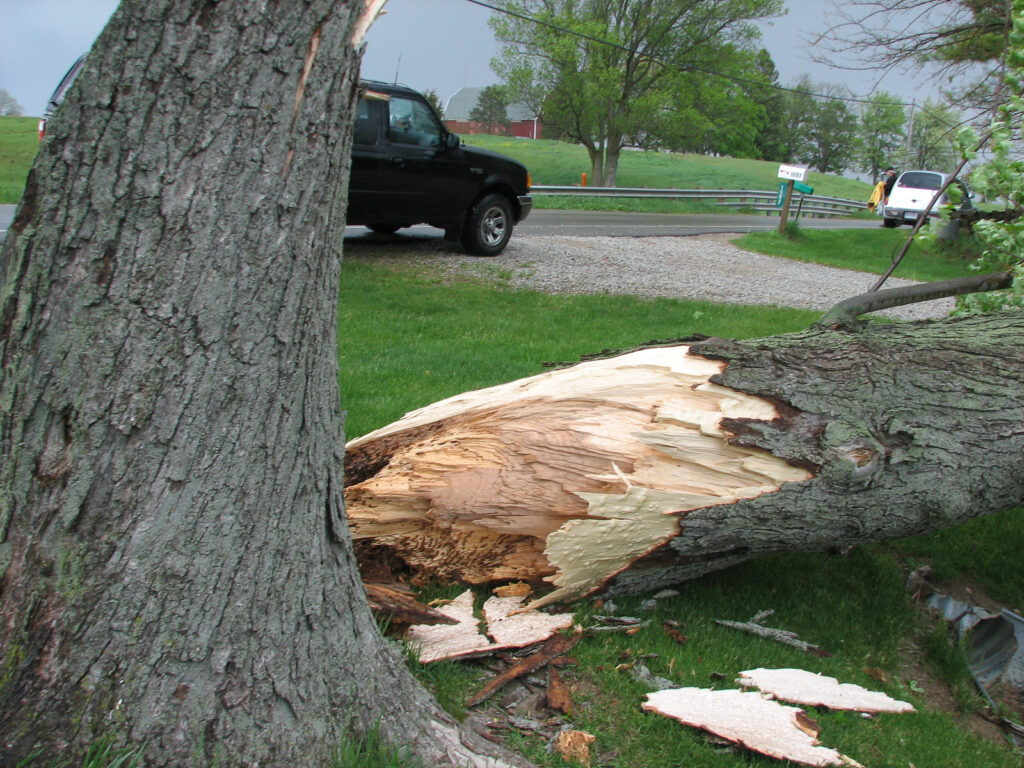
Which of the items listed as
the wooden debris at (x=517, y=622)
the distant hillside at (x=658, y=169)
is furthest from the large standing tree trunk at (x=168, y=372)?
the distant hillside at (x=658, y=169)

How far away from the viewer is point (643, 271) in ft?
42.5

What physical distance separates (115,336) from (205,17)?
719 millimetres

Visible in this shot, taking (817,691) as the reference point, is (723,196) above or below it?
above

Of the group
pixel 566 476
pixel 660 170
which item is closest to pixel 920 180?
pixel 660 170

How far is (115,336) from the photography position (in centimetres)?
193

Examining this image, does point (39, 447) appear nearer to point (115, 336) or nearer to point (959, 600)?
point (115, 336)

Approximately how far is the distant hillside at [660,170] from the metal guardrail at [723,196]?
18.9 feet

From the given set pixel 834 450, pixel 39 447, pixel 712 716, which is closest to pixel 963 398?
pixel 834 450

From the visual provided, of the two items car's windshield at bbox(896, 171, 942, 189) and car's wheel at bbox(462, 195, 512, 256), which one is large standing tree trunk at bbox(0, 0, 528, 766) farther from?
car's windshield at bbox(896, 171, 942, 189)

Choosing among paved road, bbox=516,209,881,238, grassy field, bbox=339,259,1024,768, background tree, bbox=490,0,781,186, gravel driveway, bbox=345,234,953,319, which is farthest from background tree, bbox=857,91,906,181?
grassy field, bbox=339,259,1024,768

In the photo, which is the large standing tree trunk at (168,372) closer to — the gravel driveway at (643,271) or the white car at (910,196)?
the gravel driveway at (643,271)

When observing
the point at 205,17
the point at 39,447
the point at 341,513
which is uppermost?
the point at 205,17

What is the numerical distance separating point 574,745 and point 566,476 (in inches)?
40.2

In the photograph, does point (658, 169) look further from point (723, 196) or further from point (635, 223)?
point (635, 223)
